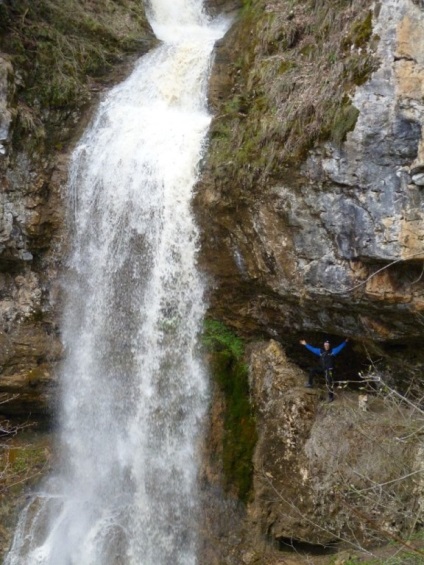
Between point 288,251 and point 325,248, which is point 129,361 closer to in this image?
point 288,251

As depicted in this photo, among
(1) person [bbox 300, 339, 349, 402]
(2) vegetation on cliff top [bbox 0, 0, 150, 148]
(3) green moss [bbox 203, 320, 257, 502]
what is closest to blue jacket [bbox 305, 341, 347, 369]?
(1) person [bbox 300, 339, 349, 402]

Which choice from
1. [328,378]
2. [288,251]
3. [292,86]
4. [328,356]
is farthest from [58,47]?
[328,378]

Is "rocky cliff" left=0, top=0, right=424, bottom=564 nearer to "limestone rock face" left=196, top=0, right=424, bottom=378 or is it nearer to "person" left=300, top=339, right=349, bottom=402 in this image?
"limestone rock face" left=196, top=0, right=424, bottom=378

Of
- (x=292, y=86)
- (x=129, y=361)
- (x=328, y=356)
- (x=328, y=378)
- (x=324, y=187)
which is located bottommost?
(x=328, y=378)

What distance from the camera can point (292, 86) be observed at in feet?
30.2

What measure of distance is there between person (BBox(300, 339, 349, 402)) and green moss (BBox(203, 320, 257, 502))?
1.18m

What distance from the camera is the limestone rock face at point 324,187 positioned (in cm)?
759

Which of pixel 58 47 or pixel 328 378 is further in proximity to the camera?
pixel 58 47

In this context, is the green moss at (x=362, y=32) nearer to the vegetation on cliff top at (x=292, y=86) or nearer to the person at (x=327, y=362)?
the vegetation on cliff top at (x=292, y=86)

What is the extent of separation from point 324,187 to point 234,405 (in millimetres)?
4134

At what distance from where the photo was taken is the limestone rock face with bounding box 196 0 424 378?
7.59 metres

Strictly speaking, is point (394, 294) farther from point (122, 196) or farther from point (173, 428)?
point (122, 196)

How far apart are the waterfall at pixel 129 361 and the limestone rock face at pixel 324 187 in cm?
74

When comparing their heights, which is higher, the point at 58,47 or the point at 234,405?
the point at 58,47
